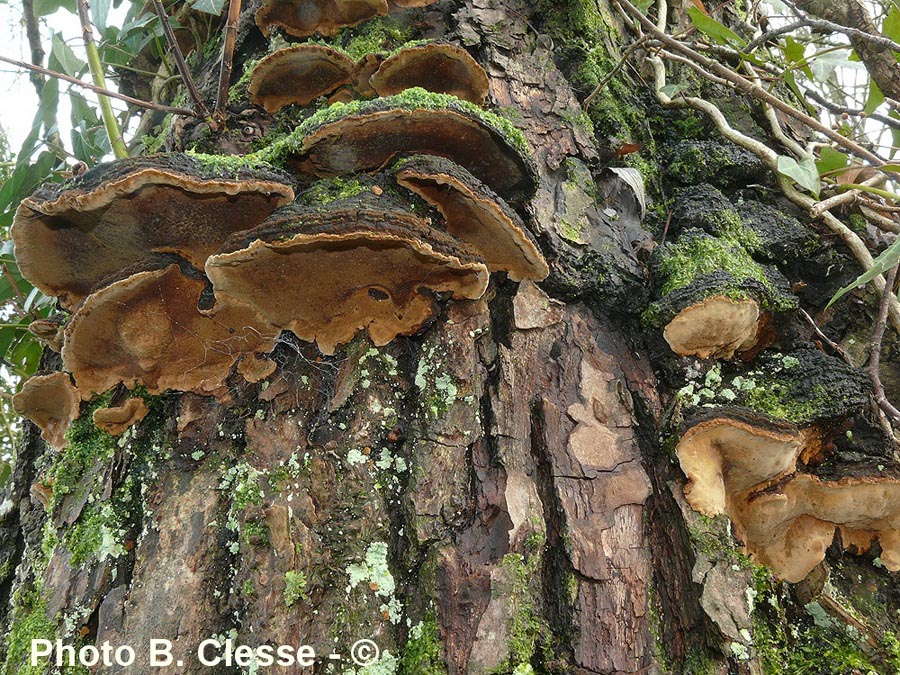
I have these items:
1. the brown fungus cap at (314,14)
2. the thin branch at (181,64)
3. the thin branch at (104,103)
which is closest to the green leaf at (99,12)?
the thin branch at (104,103)

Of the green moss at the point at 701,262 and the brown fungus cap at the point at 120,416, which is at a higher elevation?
the green moss at the point at 701,262

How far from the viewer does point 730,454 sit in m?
2.16

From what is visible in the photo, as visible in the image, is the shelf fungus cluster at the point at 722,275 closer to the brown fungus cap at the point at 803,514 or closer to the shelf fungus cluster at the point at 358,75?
the brown fungus cap at the point at 803,514

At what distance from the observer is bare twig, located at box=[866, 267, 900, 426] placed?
7.95 feet

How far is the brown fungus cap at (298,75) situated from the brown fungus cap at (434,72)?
0.78 feet

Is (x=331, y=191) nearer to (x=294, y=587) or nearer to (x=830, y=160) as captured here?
(x=294, y=587)

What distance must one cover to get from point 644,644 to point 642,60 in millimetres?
3102

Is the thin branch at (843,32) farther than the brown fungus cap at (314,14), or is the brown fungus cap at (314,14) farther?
the brown fungus cap at (314,14)

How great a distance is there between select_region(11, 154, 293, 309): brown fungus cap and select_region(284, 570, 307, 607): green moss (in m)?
1.12

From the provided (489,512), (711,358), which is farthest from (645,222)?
(489,512)

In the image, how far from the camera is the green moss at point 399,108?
205cm

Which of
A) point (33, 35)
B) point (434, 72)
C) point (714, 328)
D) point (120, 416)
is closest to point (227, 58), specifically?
point (434, 72)

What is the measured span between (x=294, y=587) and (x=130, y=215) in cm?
130

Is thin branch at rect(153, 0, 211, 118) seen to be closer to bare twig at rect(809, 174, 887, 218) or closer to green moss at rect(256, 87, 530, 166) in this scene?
green moss at rect(256, 87, 530, 166)
